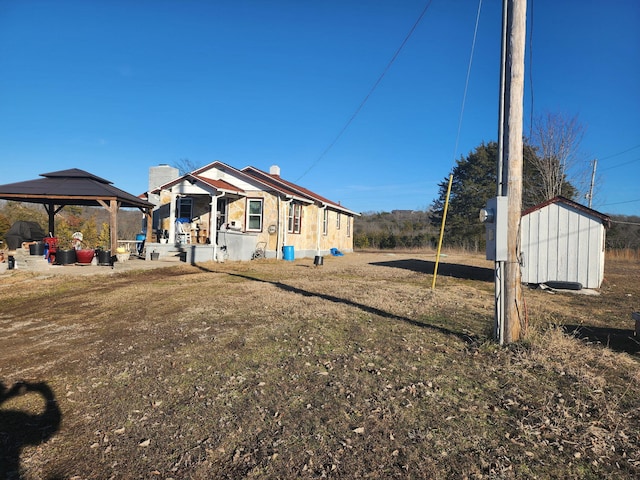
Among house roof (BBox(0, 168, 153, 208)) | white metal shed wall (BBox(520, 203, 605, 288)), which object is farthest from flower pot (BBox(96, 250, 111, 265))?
white metal shed wall (BBox(520, 203, 605, 288))

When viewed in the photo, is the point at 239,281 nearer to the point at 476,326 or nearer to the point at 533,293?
the point at 476,326

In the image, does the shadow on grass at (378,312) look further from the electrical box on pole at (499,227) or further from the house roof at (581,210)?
the house roof at (581,210)

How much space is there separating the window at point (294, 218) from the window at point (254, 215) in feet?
4.98

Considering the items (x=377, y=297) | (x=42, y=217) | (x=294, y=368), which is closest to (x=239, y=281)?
(x=377, y=297)

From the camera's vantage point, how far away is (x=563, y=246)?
10.1 meters

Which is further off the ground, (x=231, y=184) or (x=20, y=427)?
(x=231, y=184)

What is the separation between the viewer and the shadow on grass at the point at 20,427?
86.9 inches

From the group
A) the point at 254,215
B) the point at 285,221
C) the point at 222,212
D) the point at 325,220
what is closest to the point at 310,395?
the point at 285,221

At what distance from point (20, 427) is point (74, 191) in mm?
11965

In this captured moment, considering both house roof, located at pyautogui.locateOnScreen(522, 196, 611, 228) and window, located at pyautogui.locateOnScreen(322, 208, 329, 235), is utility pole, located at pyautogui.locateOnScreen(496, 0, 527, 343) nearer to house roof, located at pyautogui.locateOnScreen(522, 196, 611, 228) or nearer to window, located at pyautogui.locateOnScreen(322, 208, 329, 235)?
house roof, located at pyautogui.locateOnScreen(522, 196, 611, 228)

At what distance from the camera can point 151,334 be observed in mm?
4875

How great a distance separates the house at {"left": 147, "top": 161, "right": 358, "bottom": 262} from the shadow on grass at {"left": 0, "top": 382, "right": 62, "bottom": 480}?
1129cm

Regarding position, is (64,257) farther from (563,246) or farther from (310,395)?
(563,246)

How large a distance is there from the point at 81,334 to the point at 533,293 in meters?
9.79
